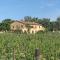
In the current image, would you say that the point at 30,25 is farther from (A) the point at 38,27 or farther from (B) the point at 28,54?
(B) the point at 28,54

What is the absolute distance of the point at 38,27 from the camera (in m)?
88.5

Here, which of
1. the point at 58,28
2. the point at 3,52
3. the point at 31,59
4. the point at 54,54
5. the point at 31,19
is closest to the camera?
the point at 31,59

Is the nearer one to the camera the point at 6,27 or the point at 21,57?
the point at 21,57

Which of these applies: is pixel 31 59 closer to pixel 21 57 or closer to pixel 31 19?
pixel 21 57

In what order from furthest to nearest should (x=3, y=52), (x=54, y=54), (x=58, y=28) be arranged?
(x=58, y=28)
(x=3, y=52)
(x=54, y=54)

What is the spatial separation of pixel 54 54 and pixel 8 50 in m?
3.02

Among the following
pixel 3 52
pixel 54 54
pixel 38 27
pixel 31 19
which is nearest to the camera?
pixel 54 54

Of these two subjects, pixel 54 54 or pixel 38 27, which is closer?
pixel 54 54

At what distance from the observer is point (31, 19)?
370 feet

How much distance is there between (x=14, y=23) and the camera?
90062mm

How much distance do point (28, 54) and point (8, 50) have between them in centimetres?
265

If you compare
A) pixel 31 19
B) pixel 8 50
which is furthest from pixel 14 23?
pixel 8 50

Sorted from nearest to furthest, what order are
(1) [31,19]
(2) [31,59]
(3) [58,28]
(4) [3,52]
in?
(2) [31,59] < (4) [3,52] < (3) [58,28] < (1) [31,19]

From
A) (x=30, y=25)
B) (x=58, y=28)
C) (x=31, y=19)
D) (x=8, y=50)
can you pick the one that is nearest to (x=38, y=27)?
(x=30, y=25)
